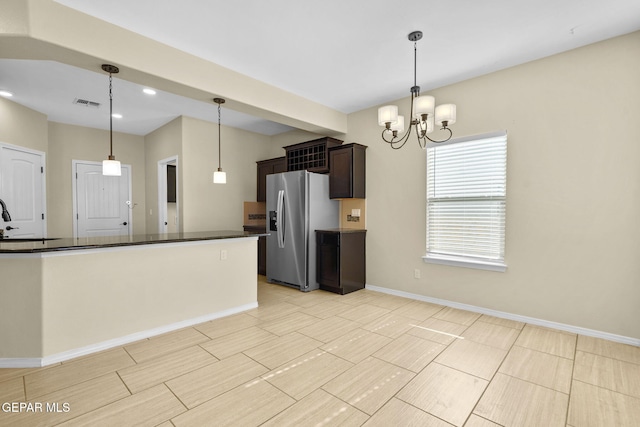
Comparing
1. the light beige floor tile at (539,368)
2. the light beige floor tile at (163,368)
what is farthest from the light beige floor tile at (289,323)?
the light beige floor tile at (539,368)

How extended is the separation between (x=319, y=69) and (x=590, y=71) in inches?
104

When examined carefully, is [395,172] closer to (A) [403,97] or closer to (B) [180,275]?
(A) [403,97]

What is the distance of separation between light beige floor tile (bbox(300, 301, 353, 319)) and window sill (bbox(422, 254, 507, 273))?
4.01 feet

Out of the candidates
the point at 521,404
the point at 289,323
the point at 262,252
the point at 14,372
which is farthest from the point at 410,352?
the point at 262,252

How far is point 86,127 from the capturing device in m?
5.53

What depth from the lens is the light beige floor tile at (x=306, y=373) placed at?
202cm

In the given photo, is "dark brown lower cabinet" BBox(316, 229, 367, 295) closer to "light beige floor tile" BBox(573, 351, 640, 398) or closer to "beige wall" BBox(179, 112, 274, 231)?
"beige wall" BBox(179, 112, 274, 231)

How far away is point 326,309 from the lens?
3621 mm

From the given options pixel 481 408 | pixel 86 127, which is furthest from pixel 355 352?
pixel 86 127

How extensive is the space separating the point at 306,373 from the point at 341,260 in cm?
213

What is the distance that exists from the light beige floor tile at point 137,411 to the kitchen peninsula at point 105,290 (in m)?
0.96

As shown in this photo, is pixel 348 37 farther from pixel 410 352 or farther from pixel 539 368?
pixel 539 368

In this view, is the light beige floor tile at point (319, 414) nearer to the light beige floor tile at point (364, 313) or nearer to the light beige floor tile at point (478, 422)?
→ the light beige floor tile at point (478, 422)

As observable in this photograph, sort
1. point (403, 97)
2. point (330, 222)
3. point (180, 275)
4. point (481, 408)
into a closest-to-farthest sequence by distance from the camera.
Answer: point (481, 408), point (180, 275), point (403, 97), point (330, 222)
